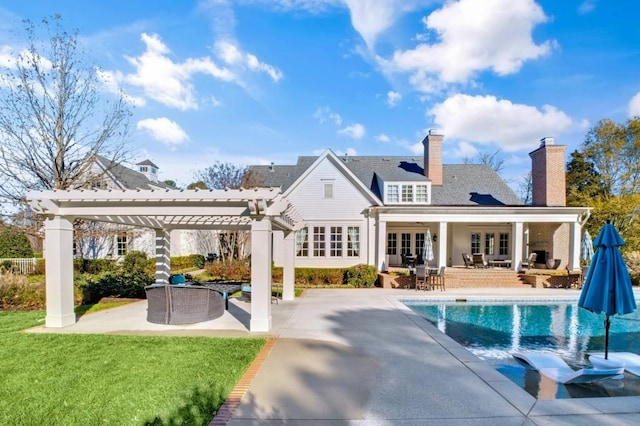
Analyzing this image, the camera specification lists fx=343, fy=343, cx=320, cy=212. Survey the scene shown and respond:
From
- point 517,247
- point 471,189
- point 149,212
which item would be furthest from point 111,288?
point 471,189

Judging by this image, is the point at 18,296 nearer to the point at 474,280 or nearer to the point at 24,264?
the point at 24,264

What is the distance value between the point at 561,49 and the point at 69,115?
22.4 m

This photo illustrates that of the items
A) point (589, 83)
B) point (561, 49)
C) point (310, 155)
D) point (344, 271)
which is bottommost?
point (344, 271)

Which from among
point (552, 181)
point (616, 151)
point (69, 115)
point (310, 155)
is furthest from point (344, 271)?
point (616, 151)

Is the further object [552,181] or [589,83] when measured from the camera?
[552,181]

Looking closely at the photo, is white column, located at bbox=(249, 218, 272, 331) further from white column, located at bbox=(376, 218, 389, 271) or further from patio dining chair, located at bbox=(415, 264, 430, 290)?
white column, located at bbox=(376, 218, 389, 271)

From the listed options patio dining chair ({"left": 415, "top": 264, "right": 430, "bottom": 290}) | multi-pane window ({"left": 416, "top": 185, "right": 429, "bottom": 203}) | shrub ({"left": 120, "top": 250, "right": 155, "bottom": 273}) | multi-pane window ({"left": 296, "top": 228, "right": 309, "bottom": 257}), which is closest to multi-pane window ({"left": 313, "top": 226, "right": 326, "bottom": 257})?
multi-pane window ({"left": 296, "top": 228, "right": 309, "bottom": 257})

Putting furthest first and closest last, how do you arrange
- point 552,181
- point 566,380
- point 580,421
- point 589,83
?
1. point 552,181
2. point 589,83
3. point 566,380
4. point 580,421

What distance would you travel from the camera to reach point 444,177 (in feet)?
74.8

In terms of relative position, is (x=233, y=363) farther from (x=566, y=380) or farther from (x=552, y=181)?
(x=552, y=181)

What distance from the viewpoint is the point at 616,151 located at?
25.5 meters

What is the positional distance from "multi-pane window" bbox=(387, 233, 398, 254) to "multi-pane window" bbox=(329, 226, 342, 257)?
13.2ft

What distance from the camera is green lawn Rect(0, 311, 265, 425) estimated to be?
4.08 m

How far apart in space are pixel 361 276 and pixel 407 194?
20.4 feet
